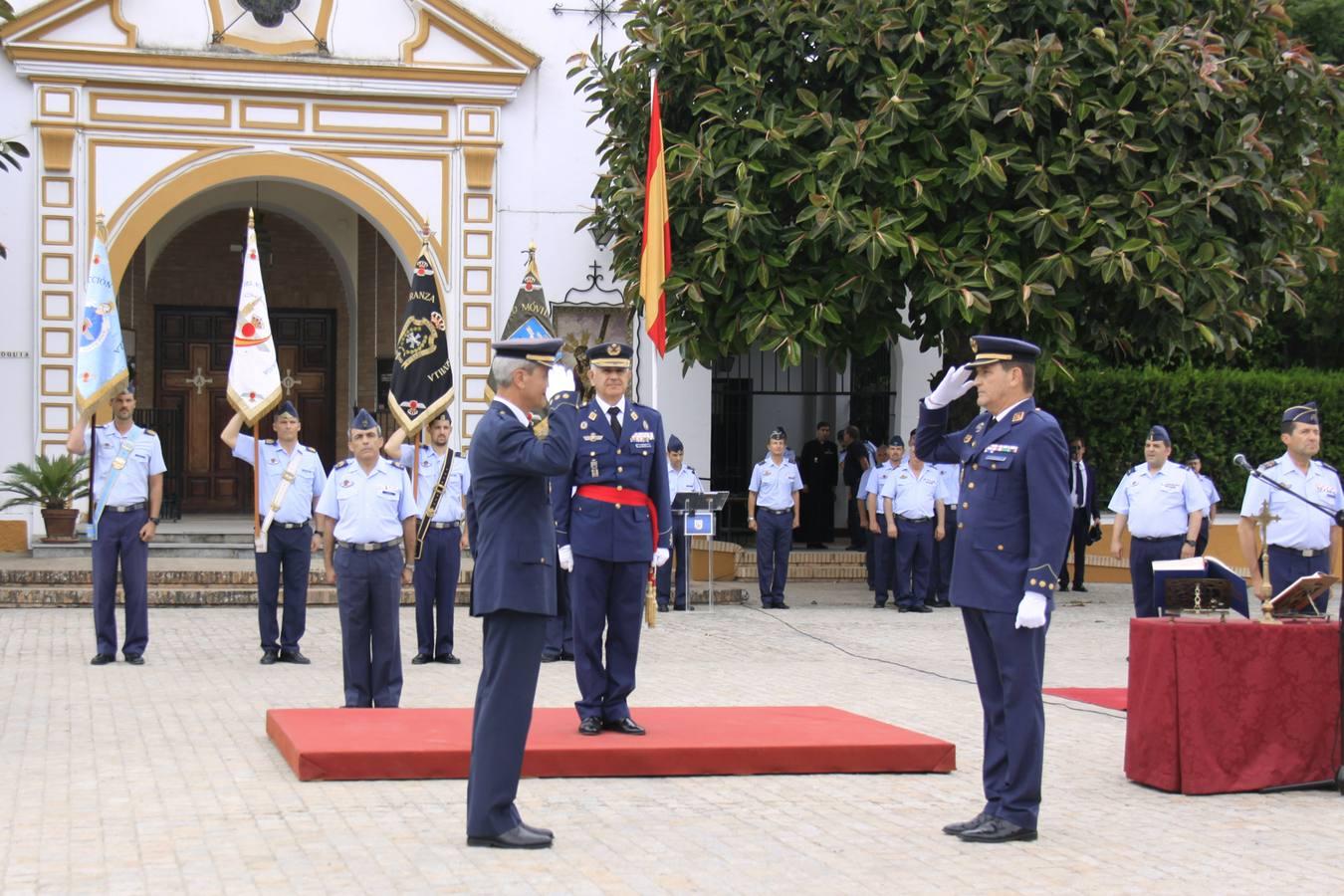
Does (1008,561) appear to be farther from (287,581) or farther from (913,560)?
(913,560)

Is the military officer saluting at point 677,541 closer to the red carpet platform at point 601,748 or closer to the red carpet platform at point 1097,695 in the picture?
the red carpet platform at point 1097,695

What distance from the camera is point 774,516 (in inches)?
729

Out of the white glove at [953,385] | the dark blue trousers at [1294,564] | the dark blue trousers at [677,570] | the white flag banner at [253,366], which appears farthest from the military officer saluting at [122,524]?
the dark blue trousers at [1294,564]

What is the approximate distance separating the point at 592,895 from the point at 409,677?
20.7 ft

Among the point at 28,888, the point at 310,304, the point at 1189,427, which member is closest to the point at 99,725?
the point at 28,888

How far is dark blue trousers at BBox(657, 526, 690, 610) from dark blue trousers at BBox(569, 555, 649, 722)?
8788 millimetres

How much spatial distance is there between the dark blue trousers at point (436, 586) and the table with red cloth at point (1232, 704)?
6.15 metres

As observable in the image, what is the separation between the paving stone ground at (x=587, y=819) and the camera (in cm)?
614

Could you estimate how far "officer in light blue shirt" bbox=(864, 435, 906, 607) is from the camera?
18.4 meters

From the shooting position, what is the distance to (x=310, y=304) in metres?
23.7

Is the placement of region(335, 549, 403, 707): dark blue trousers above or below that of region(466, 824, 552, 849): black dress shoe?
above

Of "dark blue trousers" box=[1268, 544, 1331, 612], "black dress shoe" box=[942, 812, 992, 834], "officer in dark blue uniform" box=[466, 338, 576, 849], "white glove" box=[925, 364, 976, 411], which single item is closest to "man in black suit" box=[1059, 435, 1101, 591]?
"dark blue trousers" box=[1268, 544, 1331, 612]

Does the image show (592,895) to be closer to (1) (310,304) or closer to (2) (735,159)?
(2) (735,159)

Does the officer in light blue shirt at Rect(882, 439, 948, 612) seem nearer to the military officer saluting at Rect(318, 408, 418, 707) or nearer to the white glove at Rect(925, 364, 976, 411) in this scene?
the military officer saluting at Rect(318, 408, 418, 707)
